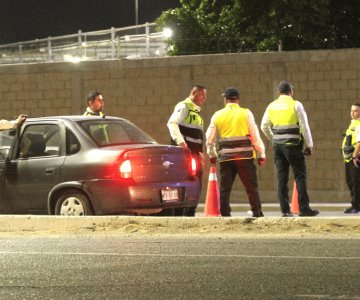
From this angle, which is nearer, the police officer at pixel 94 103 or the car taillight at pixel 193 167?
the car taillight at pixel 193 167

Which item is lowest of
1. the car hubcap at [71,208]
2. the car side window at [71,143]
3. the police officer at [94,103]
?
the car hubcap at [71,208]

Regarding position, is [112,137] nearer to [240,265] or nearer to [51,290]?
[240,265]

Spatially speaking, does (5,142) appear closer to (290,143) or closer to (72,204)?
(72,204)

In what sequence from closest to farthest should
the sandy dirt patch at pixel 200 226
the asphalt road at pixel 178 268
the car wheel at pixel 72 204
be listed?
the asphalt road at pixel 178 268, the sandy dirt patch at pixel 200 226, the car wheel at pixel 72 204

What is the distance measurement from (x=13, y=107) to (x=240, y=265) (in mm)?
16331

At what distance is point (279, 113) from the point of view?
14164mm

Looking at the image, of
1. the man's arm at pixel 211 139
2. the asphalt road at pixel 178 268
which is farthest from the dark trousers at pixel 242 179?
the asphalt road at pixel 178 268

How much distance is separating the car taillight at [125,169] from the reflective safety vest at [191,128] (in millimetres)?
2090

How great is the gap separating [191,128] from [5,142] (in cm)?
261

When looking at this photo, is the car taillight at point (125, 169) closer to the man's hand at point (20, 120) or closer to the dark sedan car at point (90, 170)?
the dark sedan car at point (90, 170)

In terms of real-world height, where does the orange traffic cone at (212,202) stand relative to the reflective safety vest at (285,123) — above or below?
below

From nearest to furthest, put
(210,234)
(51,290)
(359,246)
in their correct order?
1. (51,290)
2. (359,246)
3. (210,234)

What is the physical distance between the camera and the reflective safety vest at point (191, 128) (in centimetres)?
1470

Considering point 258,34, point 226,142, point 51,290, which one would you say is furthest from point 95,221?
point 258,34
